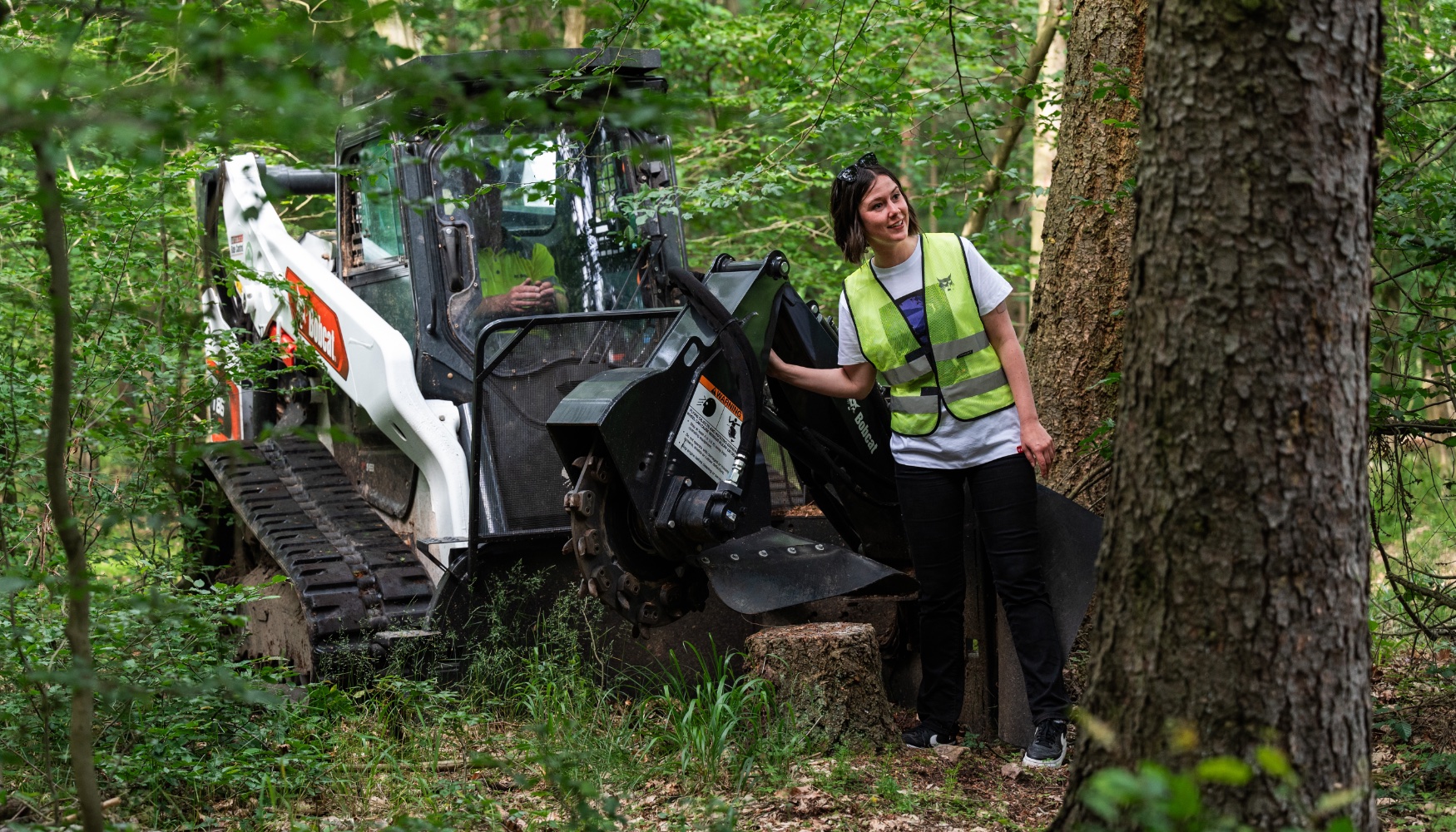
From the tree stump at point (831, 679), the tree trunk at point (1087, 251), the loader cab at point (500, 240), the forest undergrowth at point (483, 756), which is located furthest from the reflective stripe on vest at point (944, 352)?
the loader cab at point (500, 240)

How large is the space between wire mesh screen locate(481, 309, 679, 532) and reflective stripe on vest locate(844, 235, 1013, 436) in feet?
3.93

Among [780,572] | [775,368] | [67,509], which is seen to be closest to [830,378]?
[775,368]

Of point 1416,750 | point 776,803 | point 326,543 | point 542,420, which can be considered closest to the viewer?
point 776,803

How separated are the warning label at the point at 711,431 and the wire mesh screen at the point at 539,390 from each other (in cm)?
79

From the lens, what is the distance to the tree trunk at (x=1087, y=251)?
15.5 ft

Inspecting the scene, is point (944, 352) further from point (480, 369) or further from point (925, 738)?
point (480, 369)

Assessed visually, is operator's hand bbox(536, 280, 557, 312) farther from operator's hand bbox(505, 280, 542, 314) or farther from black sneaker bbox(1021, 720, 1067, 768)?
black sneaker bbox(1021, 720, 1067, 768)

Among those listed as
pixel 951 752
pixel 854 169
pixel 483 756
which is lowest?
pixel 951 752

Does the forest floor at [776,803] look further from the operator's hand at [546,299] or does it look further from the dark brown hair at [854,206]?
the operator's hand at [546,299]

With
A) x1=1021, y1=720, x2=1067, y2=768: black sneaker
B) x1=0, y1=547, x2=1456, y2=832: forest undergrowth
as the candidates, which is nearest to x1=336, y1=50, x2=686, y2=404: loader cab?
x1=0, y1=547, x2=1456, y2=832: forest undergrowth

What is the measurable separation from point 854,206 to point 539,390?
1.83 m

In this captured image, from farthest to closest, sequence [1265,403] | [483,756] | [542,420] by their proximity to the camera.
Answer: [542,420] < [483,756] < [1265,403]

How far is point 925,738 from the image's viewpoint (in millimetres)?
4230

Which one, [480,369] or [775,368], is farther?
[480,369]
